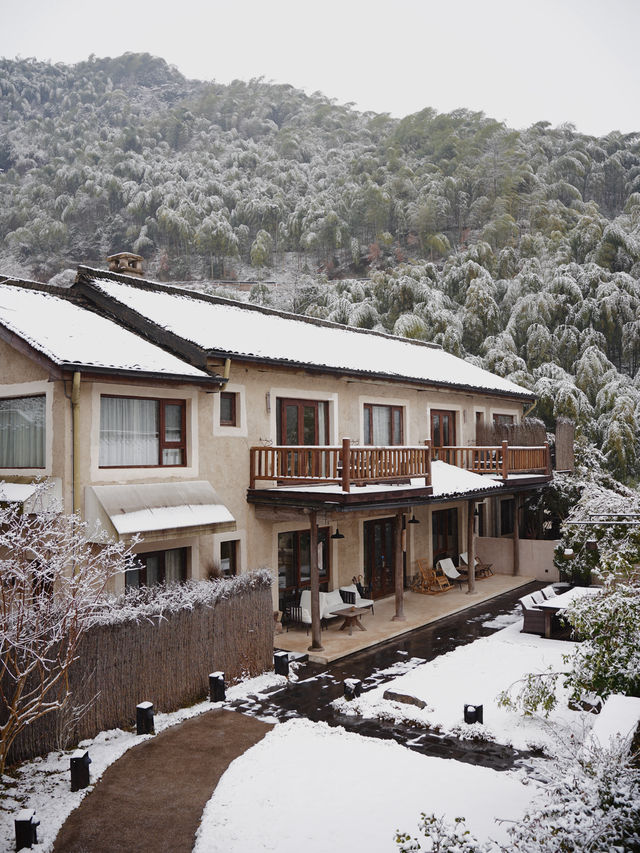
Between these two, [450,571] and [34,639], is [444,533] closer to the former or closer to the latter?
[450,571]

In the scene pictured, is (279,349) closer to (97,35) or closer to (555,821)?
(555,821)

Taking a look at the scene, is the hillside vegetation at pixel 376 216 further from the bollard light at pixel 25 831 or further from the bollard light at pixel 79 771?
the bollard light at pixel 25 831

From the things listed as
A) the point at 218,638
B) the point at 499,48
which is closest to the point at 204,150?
the point at 499,48

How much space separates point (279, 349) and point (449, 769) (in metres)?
9.88

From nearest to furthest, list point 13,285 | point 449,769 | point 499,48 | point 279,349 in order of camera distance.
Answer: point 449,769 < point 13,285 < point 279,349 < point 499,48

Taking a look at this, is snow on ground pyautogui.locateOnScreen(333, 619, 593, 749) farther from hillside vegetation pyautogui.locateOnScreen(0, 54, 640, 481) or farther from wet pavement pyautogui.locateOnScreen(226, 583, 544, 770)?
hillside vegetation pyautogui.locateOnScreen(0, 54, 640, 481)

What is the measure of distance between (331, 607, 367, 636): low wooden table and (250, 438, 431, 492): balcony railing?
9.99ft

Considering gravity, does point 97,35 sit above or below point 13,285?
above

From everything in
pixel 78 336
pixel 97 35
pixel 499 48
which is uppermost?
pixel 97 35

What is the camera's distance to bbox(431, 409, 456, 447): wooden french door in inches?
819

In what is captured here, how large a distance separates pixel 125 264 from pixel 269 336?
15.9 feet

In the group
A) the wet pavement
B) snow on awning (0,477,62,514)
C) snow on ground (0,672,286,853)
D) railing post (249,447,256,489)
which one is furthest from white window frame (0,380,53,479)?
the wet pavement

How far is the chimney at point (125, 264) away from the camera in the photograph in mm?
17438

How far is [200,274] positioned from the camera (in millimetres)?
57531
